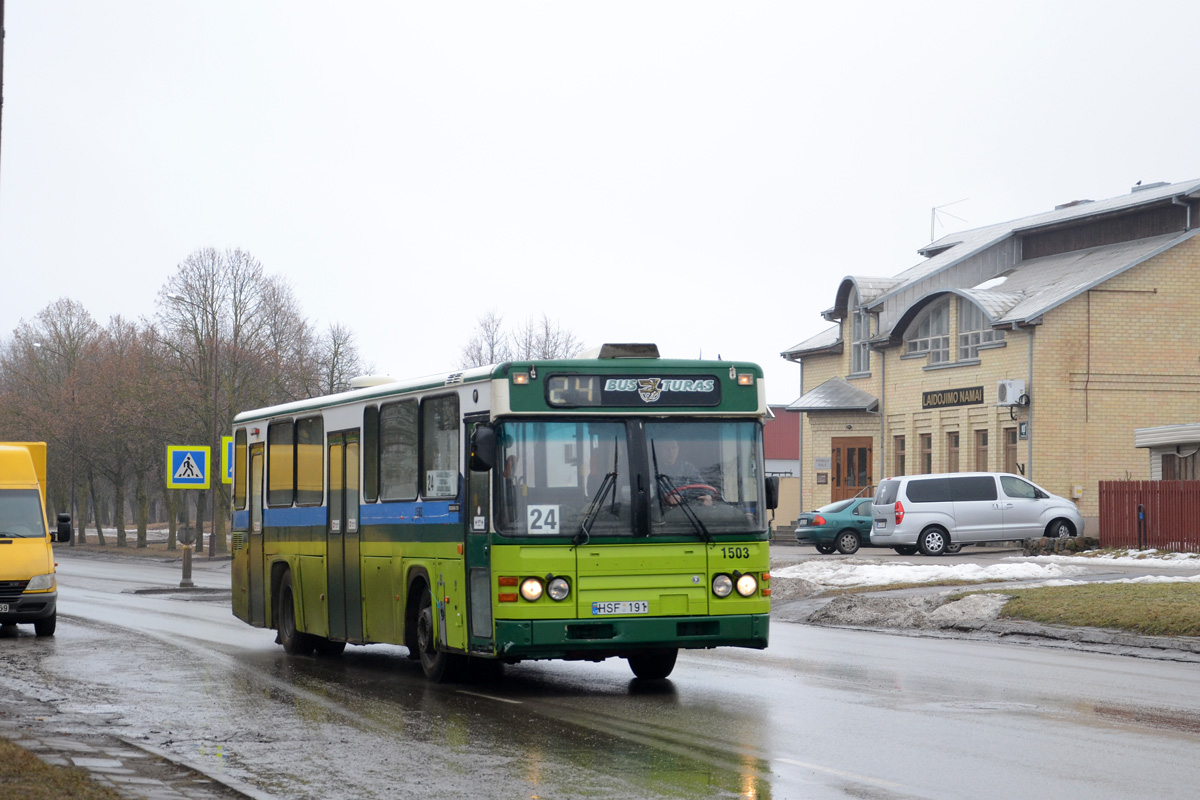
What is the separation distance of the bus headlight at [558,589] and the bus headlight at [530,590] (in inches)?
3.6

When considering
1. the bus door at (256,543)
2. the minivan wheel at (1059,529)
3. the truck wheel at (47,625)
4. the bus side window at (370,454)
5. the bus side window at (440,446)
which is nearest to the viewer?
the bus side window at (440,446)

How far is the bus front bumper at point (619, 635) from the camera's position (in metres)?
12.4

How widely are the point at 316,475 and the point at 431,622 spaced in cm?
352

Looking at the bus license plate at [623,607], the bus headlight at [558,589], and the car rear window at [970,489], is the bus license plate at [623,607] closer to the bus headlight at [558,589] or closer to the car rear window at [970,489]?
the bus headlight at [558,589]

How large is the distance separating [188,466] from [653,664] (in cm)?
2089

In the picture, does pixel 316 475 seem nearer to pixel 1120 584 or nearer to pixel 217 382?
pixel 1120 584

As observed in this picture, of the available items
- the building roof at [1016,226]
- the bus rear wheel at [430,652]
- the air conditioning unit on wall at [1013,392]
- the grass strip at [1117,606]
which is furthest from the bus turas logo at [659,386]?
the building roof at [1016,226]

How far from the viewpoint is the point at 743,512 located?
13.1 m

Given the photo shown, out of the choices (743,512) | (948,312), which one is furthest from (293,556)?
(948,312)

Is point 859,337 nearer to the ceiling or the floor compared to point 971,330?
nearer to the ceiling

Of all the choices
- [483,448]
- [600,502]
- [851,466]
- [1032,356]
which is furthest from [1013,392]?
[483,448]

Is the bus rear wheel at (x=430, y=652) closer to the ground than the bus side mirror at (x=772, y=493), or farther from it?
closer to the ground

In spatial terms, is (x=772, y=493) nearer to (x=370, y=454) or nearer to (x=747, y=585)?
(x=747, y=585)

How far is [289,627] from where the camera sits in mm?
17891
